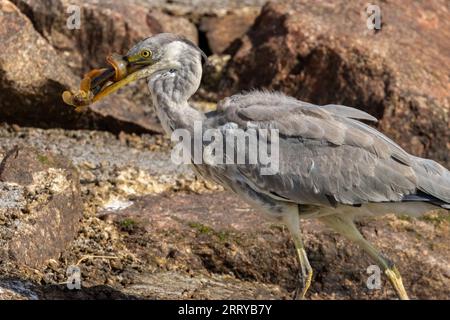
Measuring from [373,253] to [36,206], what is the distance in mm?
2573

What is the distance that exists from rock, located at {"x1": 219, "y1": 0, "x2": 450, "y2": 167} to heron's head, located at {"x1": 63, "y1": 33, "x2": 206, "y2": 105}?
3091mm

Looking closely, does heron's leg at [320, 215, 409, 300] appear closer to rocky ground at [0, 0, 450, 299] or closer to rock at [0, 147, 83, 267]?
rocky ground at [0, 0, 450, 299]

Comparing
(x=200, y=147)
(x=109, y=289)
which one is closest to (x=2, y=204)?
(x=109, y=289)

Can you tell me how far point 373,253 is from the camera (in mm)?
8383

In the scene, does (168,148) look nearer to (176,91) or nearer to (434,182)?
(176,91)

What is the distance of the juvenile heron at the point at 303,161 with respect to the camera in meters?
8.01

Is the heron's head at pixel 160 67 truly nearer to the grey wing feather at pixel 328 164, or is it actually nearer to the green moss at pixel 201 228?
the grey wing feather at pixel 328 164

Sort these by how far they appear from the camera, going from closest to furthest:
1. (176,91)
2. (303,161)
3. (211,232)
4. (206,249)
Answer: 1. (303,161)
2. (176,91)
3. (206,249)
4. (211,232)

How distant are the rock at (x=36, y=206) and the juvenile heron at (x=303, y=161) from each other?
1.01 m

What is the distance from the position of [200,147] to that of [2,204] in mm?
1649

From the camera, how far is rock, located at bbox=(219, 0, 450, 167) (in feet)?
35.5

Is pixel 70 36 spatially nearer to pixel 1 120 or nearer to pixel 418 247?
pixel 1 120

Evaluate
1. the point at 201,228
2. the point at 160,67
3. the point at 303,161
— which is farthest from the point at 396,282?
the point at 160,67

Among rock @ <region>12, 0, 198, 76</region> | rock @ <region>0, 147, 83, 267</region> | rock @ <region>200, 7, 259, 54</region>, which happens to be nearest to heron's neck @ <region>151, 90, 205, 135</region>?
rock @ <region>0, 147, 83, 267</region>
